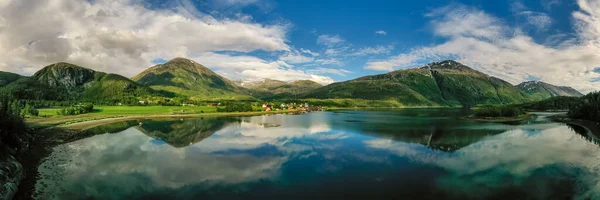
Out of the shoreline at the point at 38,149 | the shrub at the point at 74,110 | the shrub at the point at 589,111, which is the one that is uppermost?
the shrub at the point at 589,111

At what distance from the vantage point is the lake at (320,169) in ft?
85.7

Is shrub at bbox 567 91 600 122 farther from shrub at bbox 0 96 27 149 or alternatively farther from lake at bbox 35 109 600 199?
shrub at bbox 0 96 27 149

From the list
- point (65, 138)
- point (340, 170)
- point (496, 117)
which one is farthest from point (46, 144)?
point (496, 117)

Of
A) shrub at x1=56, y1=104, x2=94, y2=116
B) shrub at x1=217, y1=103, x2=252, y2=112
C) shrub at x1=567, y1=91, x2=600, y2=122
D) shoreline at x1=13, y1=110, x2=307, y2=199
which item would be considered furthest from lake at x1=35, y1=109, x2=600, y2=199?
shrub at x1=217, y1=103, x2=252, y2=112

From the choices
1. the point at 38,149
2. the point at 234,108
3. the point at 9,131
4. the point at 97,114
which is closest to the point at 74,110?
the point at 97,114

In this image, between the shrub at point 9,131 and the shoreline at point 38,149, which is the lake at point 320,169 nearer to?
the shoreline at point 38,149

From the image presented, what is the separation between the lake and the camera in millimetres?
26109

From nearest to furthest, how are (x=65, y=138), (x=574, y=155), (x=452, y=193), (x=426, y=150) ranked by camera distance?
(x=452, y=193) < (x=574, y=155) < (x=426, y=150) < (x=65, y=138)

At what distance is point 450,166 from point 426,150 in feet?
36.4

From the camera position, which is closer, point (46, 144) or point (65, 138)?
point (46, 144)

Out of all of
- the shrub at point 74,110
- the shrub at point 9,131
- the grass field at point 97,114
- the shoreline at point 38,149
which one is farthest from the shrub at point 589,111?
the shrub at point 74,110

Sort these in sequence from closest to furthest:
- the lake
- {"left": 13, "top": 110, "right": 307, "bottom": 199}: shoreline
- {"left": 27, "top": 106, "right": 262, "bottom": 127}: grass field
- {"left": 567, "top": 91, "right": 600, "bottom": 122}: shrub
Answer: the lake, {"left": 13, "top": 110, "right": 307, "bottom": 199}: shoreline, {"left": 27, "top": 106, "right": 262, "bottom": 127}: grass field, {"left": 567, "top": 91, "right": 600, "bottom": 122}: shrub

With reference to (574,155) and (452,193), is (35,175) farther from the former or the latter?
(574,155)

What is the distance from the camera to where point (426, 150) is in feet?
156
